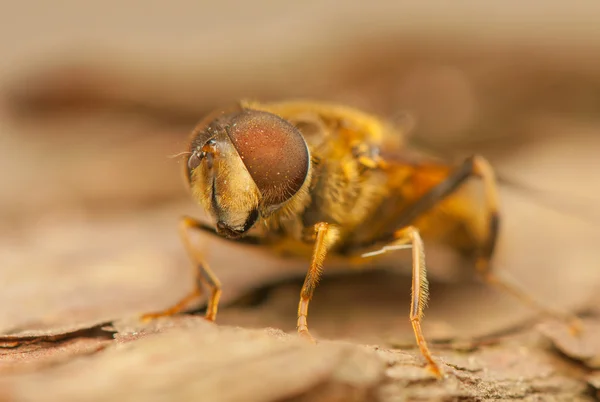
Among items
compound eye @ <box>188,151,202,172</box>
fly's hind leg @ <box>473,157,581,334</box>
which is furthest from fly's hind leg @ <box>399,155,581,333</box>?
compound eye @ <box>188,151,202,172</box>

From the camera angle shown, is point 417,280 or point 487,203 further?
point 487,203

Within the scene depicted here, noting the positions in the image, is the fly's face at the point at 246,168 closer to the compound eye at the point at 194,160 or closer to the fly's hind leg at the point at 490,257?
the compound eye at the point at 194,160

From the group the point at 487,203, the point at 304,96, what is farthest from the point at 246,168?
the point at 304,96

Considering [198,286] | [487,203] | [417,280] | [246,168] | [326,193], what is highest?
[246,168]

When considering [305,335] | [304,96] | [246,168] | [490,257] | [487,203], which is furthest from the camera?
[304,96]

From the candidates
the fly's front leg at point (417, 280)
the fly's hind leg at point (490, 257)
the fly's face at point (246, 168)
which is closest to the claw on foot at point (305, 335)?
the fly's front leg at point (417, 280)

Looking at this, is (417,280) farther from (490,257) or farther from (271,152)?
(490,257)
